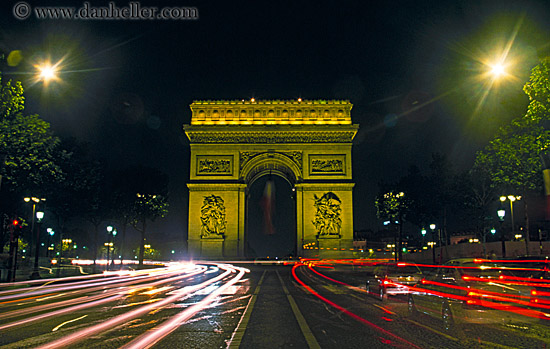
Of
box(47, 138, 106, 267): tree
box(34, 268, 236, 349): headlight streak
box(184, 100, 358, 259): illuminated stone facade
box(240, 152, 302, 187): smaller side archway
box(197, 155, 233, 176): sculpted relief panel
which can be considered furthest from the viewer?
box(240, 152, 302, 187): smaller side archway

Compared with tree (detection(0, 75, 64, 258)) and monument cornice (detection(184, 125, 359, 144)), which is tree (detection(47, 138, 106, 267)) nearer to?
monument cornice (detection(184, 125, 359, 144))

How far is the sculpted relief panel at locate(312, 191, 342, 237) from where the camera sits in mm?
55125

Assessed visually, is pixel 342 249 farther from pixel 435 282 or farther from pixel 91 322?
pixel 91 322

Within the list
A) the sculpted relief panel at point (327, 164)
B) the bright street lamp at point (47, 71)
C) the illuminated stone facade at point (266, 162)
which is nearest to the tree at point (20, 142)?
the bright street lamp at point (47, 71)

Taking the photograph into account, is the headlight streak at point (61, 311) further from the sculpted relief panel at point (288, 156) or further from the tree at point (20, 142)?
the sculpted relief panel at point (288, 156)

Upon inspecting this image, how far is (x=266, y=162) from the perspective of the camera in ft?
196

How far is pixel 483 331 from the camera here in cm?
904

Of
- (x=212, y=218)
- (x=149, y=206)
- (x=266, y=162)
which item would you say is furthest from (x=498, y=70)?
(x=149, y=206)

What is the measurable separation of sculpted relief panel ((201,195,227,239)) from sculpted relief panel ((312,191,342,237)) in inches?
431

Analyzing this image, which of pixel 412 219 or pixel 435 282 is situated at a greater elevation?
pixel 412 219

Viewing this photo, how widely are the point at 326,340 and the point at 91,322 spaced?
498 cm

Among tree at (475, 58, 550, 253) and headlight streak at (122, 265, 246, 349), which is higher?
tree at (475, 58, 550, 253)

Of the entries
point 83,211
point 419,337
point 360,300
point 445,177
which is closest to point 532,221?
point 445,177

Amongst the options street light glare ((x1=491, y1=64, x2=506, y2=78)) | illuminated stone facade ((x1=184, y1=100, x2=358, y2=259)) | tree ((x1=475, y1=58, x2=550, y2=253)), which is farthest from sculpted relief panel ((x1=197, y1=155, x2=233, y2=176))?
A: street light glare ((x1=491, y1=64, x2=506, y2=78))
